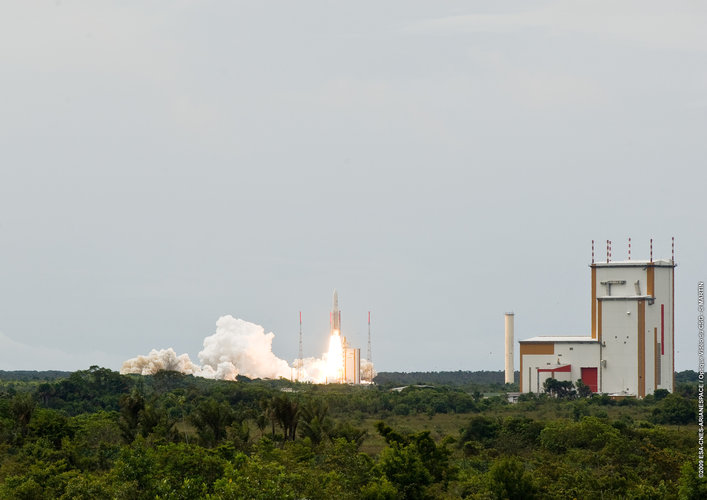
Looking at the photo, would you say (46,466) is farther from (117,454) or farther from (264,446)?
(264,446)

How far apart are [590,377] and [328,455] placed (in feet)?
228

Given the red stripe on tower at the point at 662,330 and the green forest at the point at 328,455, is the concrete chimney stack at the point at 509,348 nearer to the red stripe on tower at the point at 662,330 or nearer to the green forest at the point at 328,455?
the red stripe on tower at the point at 662,330

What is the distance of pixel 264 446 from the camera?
56.0 meters

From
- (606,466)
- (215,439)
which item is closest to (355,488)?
(606,466)

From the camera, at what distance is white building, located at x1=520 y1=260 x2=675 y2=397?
114625 millimetres

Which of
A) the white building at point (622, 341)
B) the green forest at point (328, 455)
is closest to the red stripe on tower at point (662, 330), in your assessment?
the white building at point (622, 341)

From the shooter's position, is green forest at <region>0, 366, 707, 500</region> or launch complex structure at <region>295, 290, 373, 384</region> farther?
launch complex structure at <region>295, 290, 373, 384</region>

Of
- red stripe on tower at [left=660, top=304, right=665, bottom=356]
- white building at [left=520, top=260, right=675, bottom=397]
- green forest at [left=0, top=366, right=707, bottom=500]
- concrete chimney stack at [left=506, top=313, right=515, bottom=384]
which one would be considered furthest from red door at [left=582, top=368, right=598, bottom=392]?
green forest at [left=0, top=366, right=707, bottom=500]

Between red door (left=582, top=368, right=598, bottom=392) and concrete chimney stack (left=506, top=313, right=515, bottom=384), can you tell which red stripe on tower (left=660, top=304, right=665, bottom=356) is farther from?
concrete chimney stack (left=506, top=313, right=515, bottom=384)

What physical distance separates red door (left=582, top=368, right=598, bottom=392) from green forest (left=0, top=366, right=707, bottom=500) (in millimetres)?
20251

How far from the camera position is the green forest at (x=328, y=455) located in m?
45.7

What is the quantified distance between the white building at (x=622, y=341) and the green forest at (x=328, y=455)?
703 inches

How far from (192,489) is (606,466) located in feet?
74.9

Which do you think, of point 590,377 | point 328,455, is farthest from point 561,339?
point 328,455
